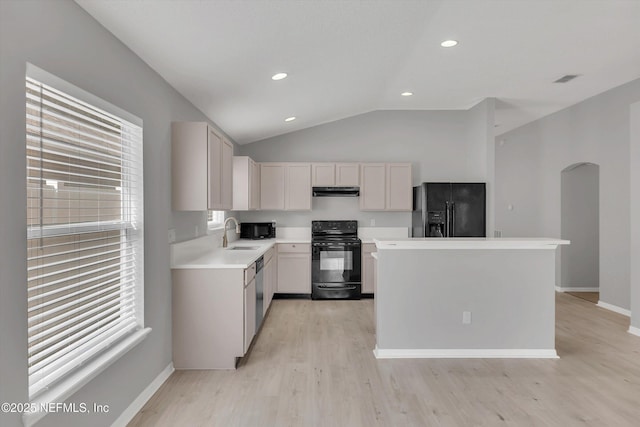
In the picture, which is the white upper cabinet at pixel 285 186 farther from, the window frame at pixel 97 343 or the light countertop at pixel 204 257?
the window frame at pixel 97 343

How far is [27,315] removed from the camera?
161 centimetres

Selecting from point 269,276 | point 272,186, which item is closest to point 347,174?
point 272,186

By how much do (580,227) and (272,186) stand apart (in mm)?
5003

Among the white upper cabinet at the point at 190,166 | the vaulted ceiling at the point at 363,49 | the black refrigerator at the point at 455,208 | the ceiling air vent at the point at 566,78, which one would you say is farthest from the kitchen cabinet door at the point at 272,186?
the ceiling air vent at the point at 566,78

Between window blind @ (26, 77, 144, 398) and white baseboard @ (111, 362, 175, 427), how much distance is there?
0.48 m

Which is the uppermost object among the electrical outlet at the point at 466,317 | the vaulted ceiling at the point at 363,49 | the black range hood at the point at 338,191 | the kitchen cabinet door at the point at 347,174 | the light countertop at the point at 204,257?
the vaulted ceiling at the point at 363,49

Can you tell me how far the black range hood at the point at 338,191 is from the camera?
610 cm

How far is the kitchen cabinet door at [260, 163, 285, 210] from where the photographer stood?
241 inches

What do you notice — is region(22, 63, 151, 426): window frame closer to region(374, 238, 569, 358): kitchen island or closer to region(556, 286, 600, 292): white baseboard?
region(374, 238, 569, 358): kitchen island

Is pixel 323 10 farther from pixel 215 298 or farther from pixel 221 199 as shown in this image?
pixel 215 298

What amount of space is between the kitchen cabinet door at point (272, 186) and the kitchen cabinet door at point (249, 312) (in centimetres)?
244

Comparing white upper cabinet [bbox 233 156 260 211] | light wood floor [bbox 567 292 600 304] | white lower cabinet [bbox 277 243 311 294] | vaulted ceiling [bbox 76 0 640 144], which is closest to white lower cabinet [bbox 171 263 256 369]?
vaulted ceiling [bbox 76 0 640 144]

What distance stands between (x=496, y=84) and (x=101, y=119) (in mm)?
4488

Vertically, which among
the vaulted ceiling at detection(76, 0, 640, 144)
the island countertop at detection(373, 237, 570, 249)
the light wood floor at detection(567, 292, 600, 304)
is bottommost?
the light wood floor at detection(567, 292, 600, 304)
